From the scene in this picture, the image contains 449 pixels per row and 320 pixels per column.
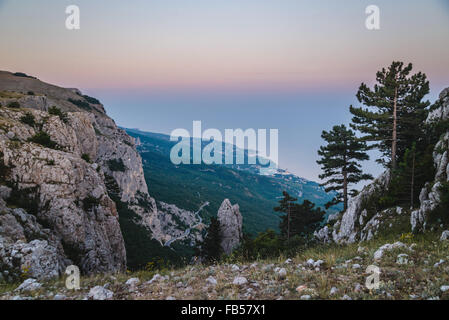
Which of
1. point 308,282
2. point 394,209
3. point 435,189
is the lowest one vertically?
point 394,209

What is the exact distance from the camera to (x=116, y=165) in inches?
4139

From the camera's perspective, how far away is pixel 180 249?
92125 mm

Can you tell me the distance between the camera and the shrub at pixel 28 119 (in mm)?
25000

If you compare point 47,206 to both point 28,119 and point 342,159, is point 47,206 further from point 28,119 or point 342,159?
point 342,159

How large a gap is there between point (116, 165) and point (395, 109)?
108 m

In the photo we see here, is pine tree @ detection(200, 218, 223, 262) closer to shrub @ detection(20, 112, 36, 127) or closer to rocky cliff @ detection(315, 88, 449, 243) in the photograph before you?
rocky cliff @ detection(315, 88, 449, 243)

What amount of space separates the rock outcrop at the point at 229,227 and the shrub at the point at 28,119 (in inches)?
1499

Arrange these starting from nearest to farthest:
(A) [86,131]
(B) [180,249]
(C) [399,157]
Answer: (C) [399,157]
(A) [86,131]
(B) [180,249]

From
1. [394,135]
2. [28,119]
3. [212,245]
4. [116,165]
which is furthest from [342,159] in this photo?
[116,165]

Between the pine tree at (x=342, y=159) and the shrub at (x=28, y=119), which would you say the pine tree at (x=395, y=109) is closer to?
the pine tree at (x=342, y=159)

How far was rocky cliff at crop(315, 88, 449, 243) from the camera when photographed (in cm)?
1443
